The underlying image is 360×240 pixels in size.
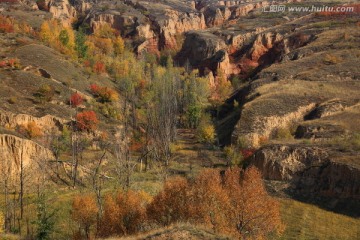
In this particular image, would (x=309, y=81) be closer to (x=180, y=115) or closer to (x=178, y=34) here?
(x=180, y=115)

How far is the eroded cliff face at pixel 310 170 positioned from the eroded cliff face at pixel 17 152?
29605mm

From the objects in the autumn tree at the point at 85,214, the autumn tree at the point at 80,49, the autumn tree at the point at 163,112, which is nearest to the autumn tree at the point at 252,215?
the autumn tree at the point at 85,214

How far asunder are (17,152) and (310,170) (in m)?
36.7

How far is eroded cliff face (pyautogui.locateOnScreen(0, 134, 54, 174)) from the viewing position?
49.3 metres

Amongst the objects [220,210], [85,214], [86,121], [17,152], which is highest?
[86,121]

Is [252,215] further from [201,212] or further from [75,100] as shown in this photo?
[75,100]

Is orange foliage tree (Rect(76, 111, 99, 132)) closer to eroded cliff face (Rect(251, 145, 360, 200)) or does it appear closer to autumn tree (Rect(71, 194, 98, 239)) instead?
eroded cliff face (Rect(251, 145, 360, 200))

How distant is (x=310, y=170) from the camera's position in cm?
5003

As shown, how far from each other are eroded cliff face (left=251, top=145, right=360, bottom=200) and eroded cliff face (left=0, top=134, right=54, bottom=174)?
29605mm

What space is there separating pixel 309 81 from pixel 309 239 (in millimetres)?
56308

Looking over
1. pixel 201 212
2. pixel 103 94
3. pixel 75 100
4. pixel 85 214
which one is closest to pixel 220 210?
pixel 201 212

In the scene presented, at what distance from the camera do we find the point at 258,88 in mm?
90625

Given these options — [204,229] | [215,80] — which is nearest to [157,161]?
[204,229]

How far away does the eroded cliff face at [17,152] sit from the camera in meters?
49.3
